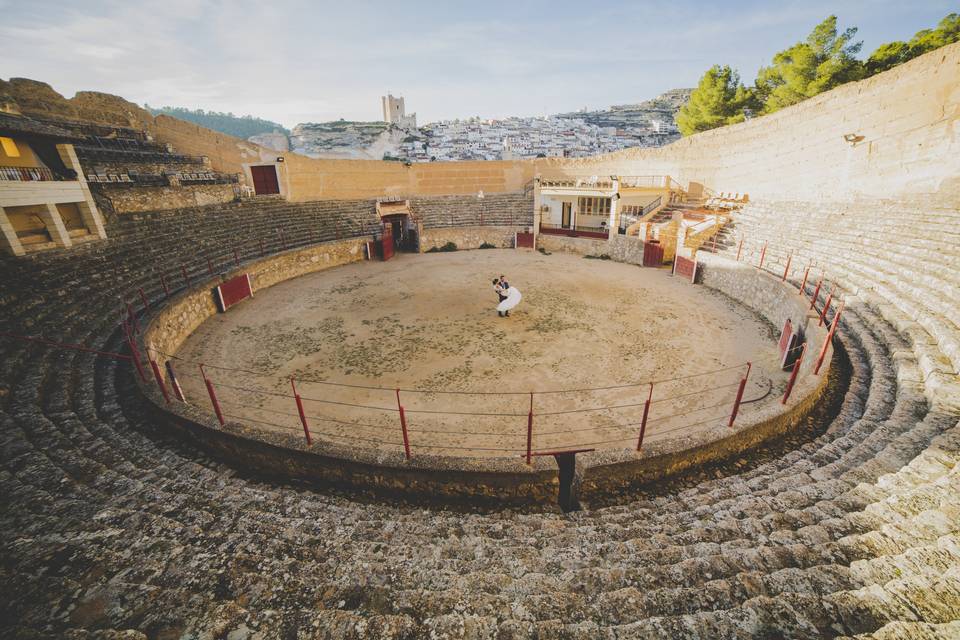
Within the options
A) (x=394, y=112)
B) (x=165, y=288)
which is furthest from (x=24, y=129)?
(x=394, y=112)

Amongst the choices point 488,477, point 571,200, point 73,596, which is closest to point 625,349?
point 488,477

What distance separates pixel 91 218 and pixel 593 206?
25.9 meters

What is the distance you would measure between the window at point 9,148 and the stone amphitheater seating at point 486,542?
10325mm

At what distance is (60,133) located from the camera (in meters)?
13.0

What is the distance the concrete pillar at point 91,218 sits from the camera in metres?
13.1

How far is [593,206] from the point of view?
1065 inches

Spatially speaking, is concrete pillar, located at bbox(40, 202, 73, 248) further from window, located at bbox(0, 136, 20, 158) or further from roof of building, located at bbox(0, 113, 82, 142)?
window, located at bbox(0, 136, 20, 158)

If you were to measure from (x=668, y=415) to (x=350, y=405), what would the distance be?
6.45 m

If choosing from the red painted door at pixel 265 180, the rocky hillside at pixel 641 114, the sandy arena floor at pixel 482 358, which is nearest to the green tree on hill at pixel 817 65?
the sandy arena floor at pixel 482 358

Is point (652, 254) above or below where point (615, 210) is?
below

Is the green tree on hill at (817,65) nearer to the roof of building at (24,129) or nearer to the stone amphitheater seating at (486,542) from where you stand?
the stone amphitheater seating at (486,542)

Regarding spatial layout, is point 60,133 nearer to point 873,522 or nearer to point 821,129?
point 873,522

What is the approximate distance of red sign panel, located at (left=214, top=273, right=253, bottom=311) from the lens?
44.4 ft

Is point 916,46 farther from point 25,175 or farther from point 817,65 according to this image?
point 25,175
